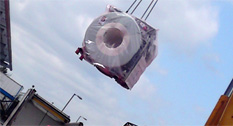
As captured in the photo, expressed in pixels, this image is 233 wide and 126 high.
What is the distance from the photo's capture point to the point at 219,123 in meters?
6.55

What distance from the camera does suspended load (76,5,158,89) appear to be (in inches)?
294

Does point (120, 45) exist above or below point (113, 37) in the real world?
below

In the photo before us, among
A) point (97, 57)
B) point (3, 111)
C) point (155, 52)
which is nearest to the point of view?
point (97, 57)

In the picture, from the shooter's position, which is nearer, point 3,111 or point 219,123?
point 219,123

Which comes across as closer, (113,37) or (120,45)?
(120,45)

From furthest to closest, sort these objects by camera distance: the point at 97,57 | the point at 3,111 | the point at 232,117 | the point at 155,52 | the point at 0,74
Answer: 1. the point at 0,74
2. the point at 3,111
3. the point at 155,52
4. the point at 97,57
5. the point at 232,117

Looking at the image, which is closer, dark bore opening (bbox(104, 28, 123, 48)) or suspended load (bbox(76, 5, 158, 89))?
suspended load (bbox(76, 5, 158, 89))

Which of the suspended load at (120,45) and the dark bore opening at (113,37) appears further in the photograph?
Answer: the dark bore opening at (113,37)

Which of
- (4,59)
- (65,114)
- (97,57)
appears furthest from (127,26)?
(4,59)

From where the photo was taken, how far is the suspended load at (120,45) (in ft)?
24.5

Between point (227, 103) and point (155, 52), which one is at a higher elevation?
point (155, 52)

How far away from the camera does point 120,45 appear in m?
7.55

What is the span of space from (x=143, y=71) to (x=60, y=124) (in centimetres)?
360

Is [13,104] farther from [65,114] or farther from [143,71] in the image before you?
[143,71]
